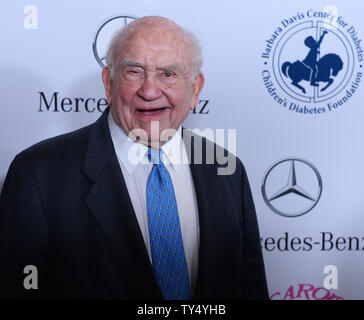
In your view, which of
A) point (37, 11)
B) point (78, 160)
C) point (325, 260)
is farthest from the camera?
point (325, 260)

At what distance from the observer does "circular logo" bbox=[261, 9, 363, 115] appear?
1.47 m

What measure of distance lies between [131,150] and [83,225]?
22 cm

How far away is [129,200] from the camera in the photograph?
123 cm

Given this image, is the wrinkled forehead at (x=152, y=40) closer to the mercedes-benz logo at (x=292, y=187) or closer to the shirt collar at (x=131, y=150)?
the shirt collar at (x=131, y=150)

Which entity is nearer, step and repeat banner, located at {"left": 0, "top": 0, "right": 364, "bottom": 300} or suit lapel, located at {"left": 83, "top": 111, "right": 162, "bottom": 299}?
suit lapel, located at {"left": 83, "top": 111, "right": 162, "bottom": 299}

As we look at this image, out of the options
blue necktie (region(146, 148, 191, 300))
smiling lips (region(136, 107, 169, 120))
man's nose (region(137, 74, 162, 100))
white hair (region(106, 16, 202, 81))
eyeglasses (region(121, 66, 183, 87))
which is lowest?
blue necktie (region(146, 148, 191, 300))

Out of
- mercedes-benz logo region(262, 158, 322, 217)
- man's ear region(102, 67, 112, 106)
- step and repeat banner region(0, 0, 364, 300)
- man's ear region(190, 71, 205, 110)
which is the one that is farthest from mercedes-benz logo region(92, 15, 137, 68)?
mercedes-benz logo region(262, 158, 322, 217)

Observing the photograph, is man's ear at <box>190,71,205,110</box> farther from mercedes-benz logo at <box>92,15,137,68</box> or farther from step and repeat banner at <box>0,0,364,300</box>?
mercedes-benz logo at <box>92,15,137,68</box>

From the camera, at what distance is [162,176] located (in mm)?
1267

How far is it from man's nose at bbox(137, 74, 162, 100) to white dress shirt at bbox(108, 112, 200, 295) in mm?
118
